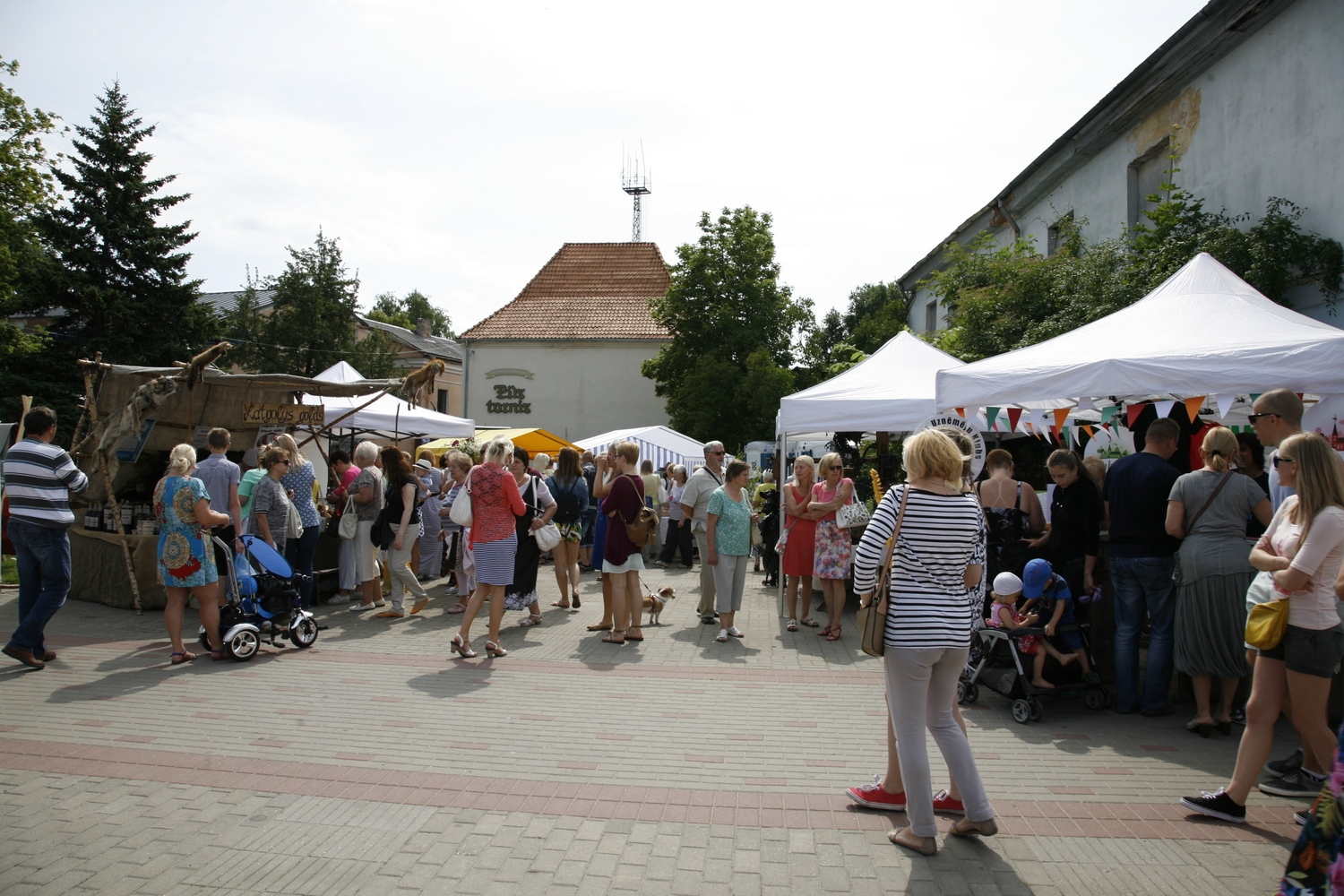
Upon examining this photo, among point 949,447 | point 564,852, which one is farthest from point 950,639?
point 564,852

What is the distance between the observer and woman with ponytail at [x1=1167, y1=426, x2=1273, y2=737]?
523cm

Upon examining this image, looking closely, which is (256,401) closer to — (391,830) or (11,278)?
(391,830)

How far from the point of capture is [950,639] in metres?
3.62

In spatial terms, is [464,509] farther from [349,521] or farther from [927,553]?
[927,553]

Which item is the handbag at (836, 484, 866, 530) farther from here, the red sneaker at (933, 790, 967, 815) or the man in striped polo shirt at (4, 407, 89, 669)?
the man in striped polo shirt at (4, 407, 89, 669)

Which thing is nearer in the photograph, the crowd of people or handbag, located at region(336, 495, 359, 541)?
the crowd of people

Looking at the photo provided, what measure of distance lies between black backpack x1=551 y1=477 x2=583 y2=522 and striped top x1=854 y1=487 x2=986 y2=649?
607 cm

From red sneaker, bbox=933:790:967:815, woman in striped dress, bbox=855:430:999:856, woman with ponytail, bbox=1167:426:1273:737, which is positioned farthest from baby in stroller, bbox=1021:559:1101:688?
woman in striped dress, bbox=855:430:999:856

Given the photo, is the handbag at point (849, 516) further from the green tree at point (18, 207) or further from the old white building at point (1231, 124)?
the green tree at point (18, 207)

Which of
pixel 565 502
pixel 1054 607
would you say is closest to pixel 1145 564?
pixel 1054 607

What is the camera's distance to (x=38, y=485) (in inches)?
259

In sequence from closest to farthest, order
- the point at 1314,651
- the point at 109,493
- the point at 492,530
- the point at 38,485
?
the point at 1314,651, the point at 38,485, the point at 492,530, the point at 109,493

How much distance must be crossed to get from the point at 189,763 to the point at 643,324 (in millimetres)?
36469

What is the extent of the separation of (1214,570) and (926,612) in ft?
9.17
